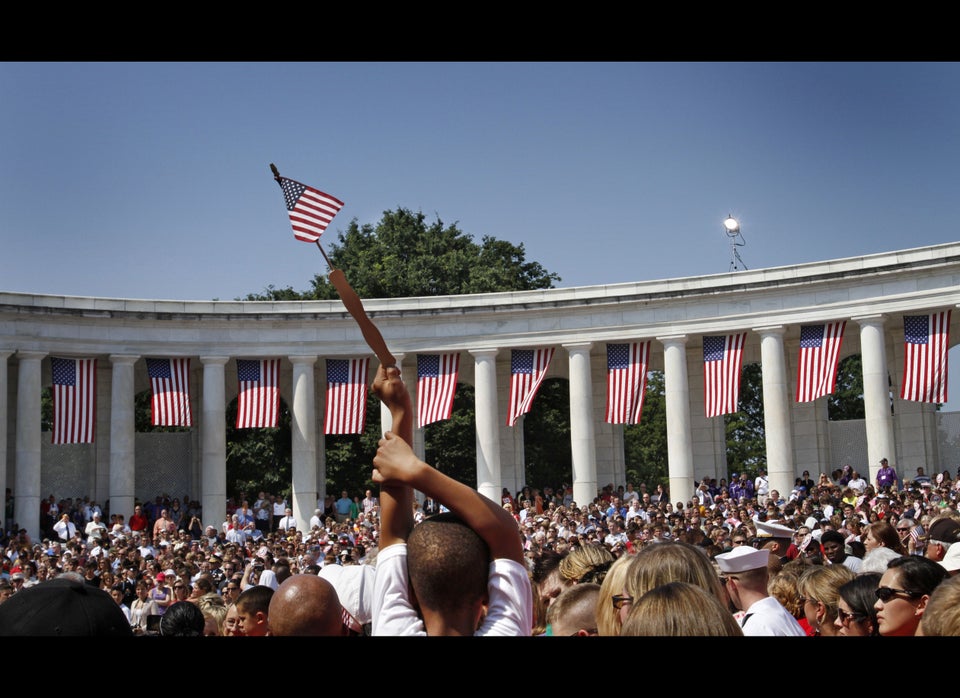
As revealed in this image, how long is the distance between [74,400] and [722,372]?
38.9 metres

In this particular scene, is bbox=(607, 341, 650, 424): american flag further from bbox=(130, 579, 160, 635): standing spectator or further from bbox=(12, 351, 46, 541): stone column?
bbox=(130, 579, 160, 635): standing spectator

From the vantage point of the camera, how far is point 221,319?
77750mm

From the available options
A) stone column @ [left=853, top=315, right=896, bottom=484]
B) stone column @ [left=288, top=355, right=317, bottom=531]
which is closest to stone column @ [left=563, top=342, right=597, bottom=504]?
stone column @ [left=853, top=315, right=896, bottom=484]

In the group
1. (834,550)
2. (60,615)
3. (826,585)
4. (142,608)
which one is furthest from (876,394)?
(60,615)

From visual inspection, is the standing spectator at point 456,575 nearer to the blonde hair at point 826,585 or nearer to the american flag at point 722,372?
the blonde hair at point 826,585

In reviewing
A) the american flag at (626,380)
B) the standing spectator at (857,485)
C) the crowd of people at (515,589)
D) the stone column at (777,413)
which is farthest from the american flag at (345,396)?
the crowd of people at (515,589)

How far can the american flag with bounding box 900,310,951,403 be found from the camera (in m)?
66.6

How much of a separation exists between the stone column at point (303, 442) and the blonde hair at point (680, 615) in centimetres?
6921

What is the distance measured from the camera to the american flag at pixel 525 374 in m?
76.0

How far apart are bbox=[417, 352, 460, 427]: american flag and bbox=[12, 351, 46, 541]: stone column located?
2296 centimetres

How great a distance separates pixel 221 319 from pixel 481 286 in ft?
123

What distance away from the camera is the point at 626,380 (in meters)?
75.1

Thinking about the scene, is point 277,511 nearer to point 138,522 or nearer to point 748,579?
point 138,522
